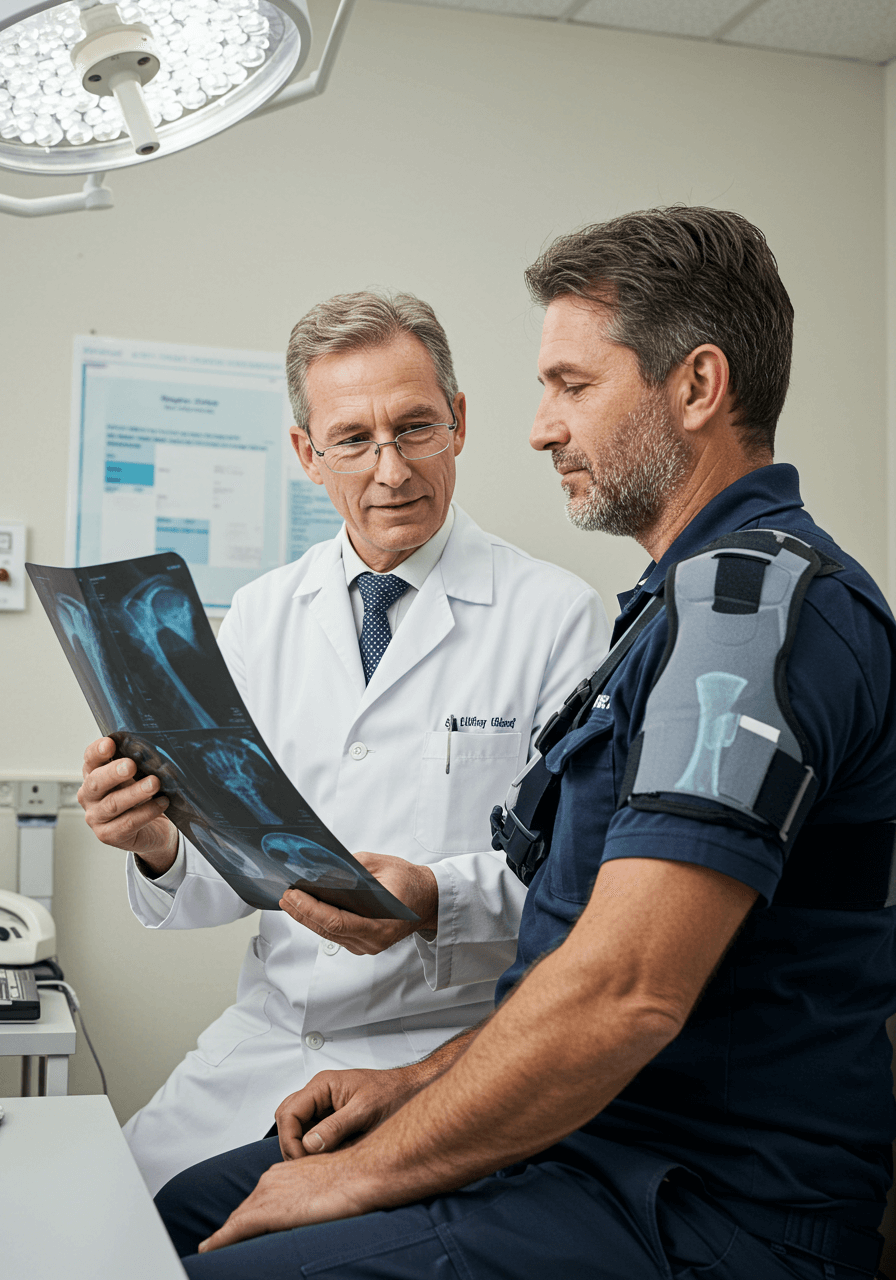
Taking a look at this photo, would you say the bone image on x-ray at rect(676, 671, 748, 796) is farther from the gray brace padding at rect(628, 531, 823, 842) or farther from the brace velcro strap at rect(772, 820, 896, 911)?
the brace velcro strap at rect(772, 820, 896, 911)

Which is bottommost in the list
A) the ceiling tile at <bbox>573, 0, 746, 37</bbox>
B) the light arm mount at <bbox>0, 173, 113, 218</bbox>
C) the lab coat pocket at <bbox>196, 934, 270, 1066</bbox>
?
the lab coat pocket at <bbox>196, 934, 270, 1066</bbox>

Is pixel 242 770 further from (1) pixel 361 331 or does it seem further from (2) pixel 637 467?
(1) pixel 361 331

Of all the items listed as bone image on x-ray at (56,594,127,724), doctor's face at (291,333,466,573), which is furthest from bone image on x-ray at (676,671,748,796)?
doctor's face at (291,333,466,573)

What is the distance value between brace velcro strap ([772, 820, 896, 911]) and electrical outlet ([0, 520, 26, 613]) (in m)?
1.71

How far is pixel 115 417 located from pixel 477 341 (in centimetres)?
81

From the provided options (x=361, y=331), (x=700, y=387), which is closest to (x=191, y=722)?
(x=700, y=387)

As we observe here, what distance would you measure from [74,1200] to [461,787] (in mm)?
811

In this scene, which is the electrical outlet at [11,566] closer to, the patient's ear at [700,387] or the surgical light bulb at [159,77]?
the surgical light bulb at [159,77]

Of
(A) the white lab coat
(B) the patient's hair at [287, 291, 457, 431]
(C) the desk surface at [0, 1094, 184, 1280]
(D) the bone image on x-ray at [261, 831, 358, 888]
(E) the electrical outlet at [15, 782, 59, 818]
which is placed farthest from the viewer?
(E) the electrical outlet at [15, 782, 59, 818]

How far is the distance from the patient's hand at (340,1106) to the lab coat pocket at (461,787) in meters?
0.34

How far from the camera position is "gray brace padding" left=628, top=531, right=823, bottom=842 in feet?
2.51

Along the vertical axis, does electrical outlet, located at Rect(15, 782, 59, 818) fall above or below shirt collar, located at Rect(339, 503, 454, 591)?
below

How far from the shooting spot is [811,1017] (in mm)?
865

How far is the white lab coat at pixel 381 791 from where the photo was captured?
1.43 meters
